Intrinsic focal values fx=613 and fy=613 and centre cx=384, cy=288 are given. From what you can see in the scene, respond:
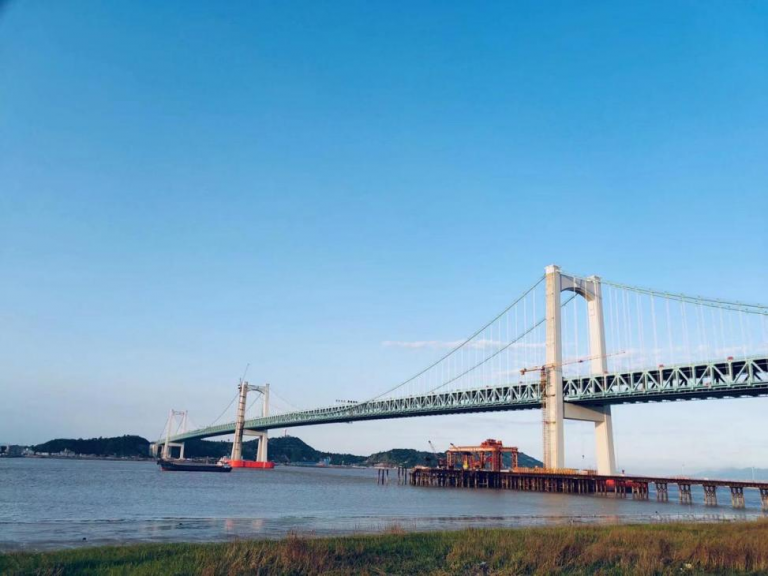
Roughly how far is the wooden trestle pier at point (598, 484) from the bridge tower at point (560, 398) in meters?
1.47

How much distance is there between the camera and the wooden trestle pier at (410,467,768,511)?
5906 centimetres

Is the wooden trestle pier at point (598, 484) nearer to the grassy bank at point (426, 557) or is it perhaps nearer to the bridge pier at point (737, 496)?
the bridge pier at point (737, 496)

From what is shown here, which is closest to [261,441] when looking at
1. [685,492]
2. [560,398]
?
[560,398]

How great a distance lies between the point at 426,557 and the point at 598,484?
5506 centimetres

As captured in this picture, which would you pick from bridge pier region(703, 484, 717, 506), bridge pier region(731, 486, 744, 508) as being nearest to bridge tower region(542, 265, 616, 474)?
bridge pier region(703, 484, 717, 506)

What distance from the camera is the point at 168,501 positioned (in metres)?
41.6

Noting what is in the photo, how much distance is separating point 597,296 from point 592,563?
195 ft

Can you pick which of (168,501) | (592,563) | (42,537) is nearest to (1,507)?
(168,501)

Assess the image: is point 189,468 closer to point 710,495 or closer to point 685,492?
point 685,492

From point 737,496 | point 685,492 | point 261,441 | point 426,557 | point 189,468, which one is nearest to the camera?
point 426,557

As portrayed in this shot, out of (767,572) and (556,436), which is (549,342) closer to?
(556,436)

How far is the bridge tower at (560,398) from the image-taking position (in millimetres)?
67125

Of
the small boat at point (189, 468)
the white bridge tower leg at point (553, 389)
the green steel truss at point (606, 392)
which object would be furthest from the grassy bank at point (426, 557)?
the small boat at point (189, 468)

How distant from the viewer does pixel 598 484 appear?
6538 cm
